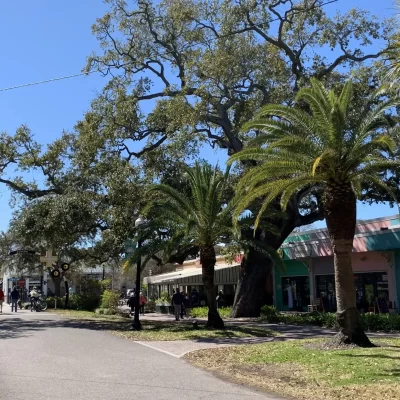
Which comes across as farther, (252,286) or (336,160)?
(252,286)

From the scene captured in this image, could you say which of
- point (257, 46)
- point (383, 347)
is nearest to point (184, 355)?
point (383, 347)

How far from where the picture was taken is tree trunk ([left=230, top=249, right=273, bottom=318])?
27.1 metres

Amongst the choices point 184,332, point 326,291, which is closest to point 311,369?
point 184,332

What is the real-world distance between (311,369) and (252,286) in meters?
16.2

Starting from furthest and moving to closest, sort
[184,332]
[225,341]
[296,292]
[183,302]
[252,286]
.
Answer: [296,292] → [183,302] → [252,286] → [184,332] → [225,341]

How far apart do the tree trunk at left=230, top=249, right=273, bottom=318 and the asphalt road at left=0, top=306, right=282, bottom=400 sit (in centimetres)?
1107

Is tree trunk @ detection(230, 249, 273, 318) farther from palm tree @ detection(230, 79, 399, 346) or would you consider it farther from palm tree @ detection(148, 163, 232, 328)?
palm tree @ detection(230, 79, 399, 346)

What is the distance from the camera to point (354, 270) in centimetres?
2691

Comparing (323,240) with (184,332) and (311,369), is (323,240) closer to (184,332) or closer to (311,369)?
(184,332)

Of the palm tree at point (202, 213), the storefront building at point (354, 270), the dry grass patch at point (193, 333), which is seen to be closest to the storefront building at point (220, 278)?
the storefront building at point (354, 270)

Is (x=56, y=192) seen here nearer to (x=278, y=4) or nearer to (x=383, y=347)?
(x=278, y=4)

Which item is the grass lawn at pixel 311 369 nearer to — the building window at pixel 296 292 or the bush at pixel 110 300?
the building window at pixel 296 292

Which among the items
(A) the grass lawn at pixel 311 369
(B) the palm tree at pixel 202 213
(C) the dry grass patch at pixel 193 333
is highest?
(B) the palm tree at pixel 202 213

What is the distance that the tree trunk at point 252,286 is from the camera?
27125 mm
